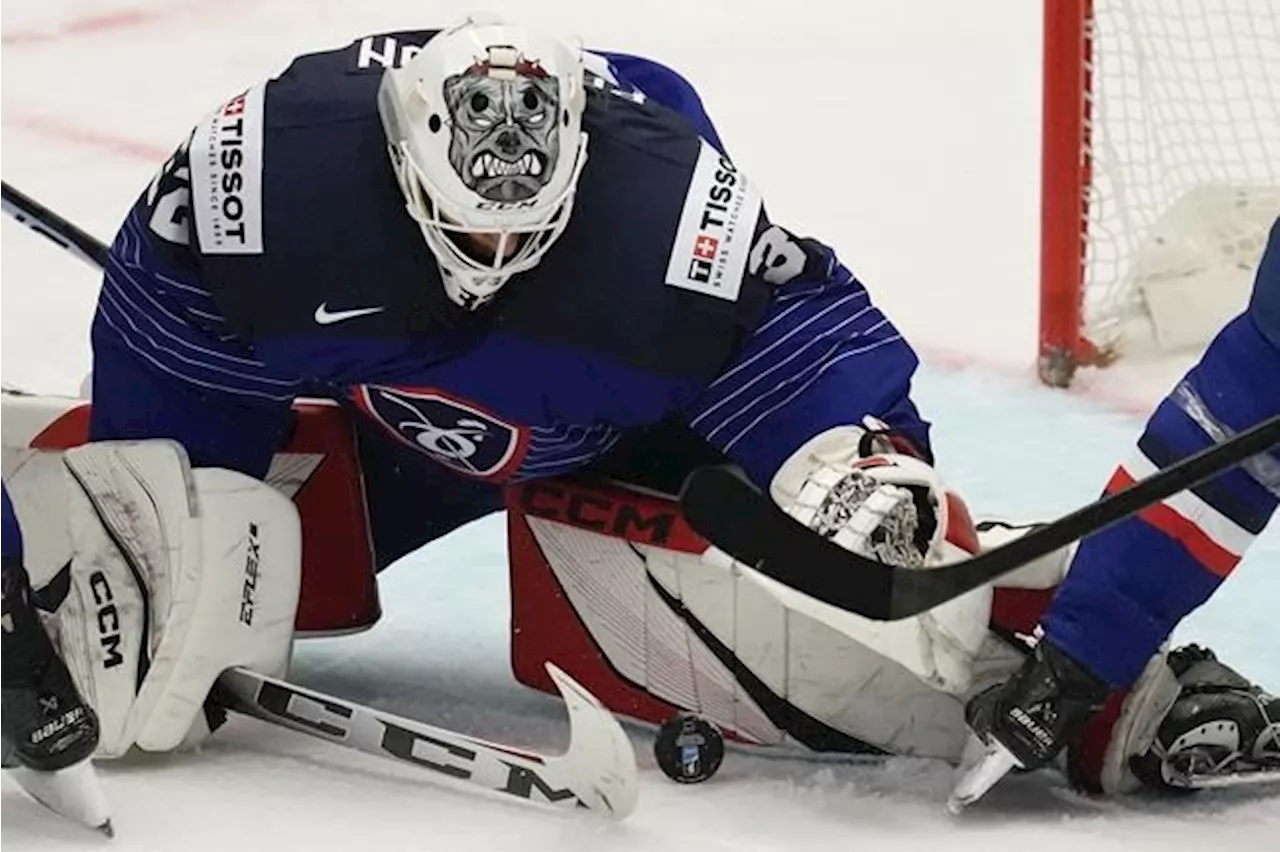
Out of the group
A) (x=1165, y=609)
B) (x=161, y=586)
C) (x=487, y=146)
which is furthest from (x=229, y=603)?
(x=1165, y=609)

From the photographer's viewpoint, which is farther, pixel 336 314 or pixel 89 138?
pixel 89 138

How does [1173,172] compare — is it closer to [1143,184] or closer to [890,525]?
[1143,184]

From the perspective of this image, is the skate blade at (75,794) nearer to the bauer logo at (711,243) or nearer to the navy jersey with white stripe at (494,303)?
the navy jersey with white stripe at (494,303)

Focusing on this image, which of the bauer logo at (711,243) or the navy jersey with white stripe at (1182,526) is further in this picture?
the bauer logo at (711,243)

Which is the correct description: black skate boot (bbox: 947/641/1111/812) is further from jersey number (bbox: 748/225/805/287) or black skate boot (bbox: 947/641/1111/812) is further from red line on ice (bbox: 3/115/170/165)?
red line on ice (bbox: 3/115/170/165)

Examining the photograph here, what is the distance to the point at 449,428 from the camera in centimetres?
259

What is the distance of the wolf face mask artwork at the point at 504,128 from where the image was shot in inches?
92.4

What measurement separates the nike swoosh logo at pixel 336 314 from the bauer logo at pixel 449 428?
0.36 feet

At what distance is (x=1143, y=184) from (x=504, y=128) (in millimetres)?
1702

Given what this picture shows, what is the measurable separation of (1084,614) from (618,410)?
46 centimetres

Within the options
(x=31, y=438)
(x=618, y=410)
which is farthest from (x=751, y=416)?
(x=31, y=438)

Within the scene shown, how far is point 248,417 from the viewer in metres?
2.64

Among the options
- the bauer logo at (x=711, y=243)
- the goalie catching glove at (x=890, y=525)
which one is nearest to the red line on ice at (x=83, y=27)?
the bauer logo at (x=711, y=243)

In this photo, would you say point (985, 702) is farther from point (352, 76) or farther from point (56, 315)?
point (56, 315)
